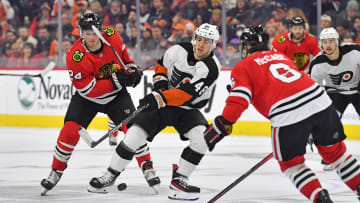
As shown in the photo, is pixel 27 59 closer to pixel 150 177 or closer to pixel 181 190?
pixel 150 177

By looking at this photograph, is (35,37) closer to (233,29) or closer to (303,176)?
(233,29)

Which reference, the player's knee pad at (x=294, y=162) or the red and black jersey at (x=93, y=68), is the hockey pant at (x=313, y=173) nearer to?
the player's knee pad at (x=294, y=162)

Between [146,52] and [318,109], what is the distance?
20.5ft

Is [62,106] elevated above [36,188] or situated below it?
below

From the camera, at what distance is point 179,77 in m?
5.17

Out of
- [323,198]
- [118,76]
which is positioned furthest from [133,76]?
[323,198]

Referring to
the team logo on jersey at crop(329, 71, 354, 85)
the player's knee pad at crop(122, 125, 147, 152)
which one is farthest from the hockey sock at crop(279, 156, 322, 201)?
the team logo on jersey at crop(329, 71, 354, 85)

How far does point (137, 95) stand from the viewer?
1027 cm

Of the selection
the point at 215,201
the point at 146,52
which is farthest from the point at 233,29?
the point at 215,201

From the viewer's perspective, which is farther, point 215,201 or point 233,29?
point 233,29

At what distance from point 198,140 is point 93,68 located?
3.08ft

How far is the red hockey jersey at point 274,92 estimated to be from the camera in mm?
→ 3953

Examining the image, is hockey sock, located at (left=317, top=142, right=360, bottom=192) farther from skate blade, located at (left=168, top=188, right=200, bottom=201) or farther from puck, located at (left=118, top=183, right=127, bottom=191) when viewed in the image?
puck, located at (left=118, top=183, right=127, bottom=191)

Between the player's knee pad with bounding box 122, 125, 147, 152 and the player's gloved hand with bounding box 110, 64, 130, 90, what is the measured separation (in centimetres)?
45
